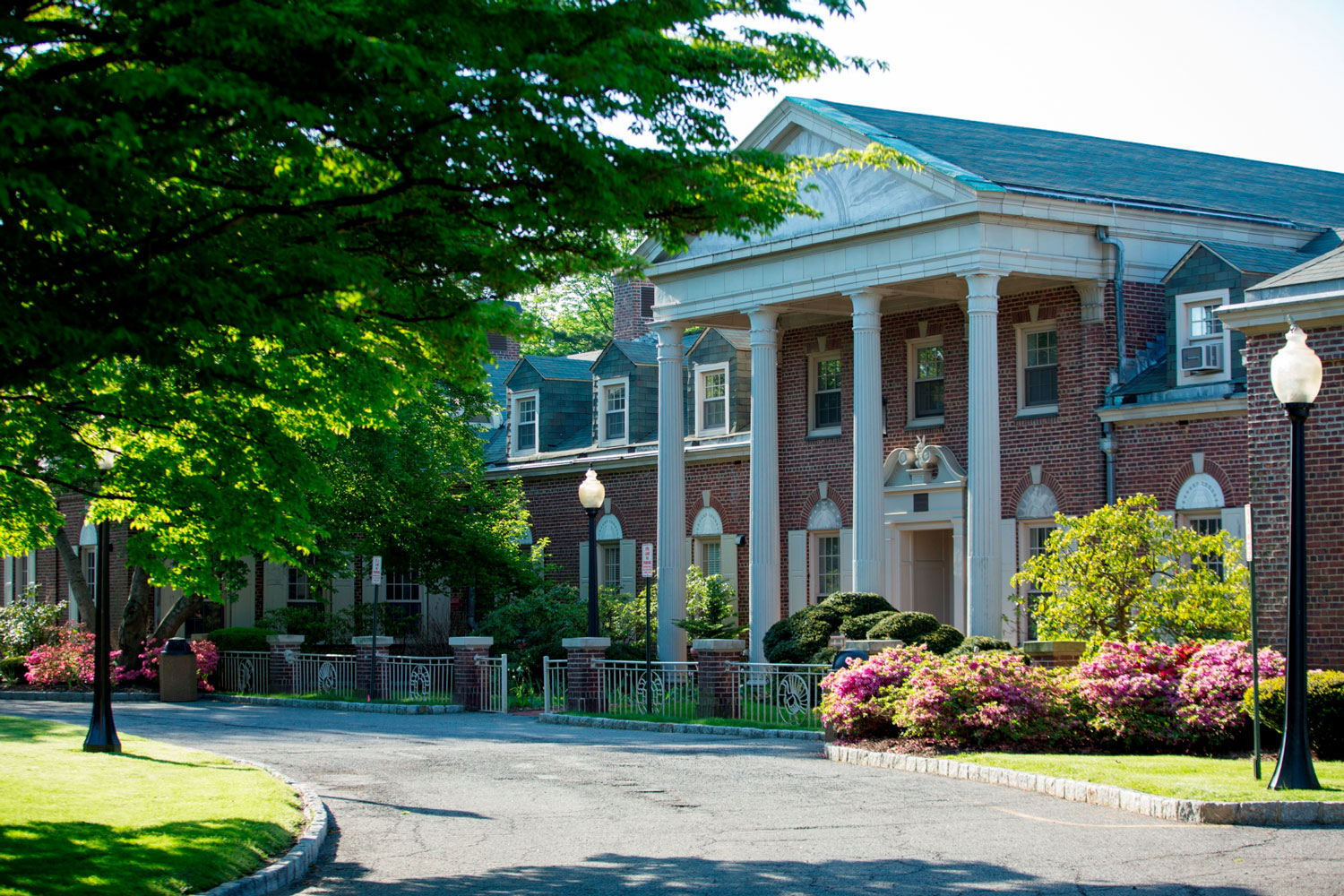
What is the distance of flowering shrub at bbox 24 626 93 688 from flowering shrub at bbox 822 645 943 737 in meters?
21.3

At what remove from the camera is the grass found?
9508 millimetres

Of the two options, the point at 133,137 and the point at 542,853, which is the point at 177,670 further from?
the point at 133,137

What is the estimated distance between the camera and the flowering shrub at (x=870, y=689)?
59.4 ft

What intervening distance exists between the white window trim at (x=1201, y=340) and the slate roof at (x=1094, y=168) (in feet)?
7.34

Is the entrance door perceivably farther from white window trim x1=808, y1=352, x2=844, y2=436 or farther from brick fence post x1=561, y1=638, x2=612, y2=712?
brick fence post x1=561, y1=638, x2=612, y2=712

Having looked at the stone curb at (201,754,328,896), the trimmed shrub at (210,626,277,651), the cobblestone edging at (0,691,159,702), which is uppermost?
Result: the stone curb at (201,754,328,896)

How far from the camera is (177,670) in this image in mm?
31250

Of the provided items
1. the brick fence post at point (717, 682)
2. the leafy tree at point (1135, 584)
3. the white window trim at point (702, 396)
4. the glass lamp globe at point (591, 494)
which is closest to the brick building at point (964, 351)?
the white window trim at point (702, 396)

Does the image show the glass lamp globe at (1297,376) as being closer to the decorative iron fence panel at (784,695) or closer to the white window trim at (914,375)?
the decorative iron fence panel at (784,695)

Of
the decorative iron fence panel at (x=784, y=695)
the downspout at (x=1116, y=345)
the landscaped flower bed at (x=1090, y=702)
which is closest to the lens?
the landscaped flower bed at (x=1090, y=702)

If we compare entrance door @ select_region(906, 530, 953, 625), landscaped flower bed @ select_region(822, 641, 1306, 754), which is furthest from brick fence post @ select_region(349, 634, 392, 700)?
landscaped flower bed @ select_region(822, 641, 1306, 754)

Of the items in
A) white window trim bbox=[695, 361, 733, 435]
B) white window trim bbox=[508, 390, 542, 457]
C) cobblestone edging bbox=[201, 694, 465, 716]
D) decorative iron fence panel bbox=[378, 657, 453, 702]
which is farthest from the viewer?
white window trim bbox=[508, 390, 542, 457]

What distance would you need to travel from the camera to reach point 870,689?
59.7 feet

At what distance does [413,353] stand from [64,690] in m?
25.6
